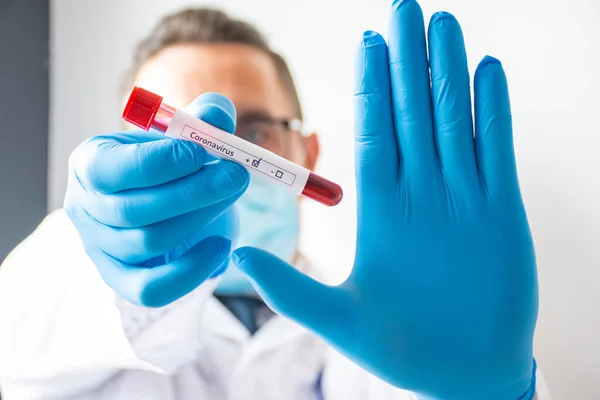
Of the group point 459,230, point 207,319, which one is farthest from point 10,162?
point 459,230

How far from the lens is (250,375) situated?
95 cm

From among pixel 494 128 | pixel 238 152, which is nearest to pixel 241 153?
pixel 238 152

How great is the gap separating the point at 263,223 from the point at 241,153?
0.42m

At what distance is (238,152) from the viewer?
0.60m

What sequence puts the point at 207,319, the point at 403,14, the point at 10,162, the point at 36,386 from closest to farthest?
the point at 403,14, the point at 36,386, the point at 207,319, the point at 10,162

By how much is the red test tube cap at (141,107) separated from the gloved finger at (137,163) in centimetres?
4

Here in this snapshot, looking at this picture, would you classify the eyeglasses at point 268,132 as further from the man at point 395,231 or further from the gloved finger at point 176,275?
the gloved finger at point 176,275

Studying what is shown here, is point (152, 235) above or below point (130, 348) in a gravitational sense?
above

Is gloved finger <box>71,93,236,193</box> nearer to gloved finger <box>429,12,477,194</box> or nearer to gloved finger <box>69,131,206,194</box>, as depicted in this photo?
gloved finger <box>69,131,206,194</box>

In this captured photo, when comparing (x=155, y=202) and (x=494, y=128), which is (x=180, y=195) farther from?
(x=494, y=128)

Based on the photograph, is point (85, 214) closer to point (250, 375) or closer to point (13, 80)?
point (250, 375)

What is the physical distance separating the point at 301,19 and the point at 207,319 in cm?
71

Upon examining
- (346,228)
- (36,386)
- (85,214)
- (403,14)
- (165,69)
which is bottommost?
(36,386)

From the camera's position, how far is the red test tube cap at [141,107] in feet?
1.89
